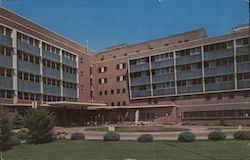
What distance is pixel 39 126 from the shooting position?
20.0 metres

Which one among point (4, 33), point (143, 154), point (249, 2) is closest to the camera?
point (249, 2)

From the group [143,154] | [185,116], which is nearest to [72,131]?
[143,154]

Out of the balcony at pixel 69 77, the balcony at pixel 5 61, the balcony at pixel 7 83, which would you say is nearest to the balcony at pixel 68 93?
the balcony at pixel 69 77

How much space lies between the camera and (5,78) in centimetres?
2927

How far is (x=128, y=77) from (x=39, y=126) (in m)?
32.9

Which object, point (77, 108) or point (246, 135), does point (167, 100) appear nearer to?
point (77, 108)

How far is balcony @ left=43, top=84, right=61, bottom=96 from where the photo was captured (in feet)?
77.6

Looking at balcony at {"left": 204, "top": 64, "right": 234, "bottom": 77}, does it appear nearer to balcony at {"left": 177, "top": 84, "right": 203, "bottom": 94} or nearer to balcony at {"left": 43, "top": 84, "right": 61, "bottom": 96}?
balcony at {"left": 177, "top": 84, "right": 203, "bottom": 94}

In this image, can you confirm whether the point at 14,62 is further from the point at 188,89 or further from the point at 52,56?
the point at 188,89

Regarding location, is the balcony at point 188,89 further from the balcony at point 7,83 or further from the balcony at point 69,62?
the balcony at point 69,62

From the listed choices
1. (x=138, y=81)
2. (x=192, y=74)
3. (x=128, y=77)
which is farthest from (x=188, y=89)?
(x=138, y=81)

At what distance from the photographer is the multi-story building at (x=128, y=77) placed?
63.7 ft

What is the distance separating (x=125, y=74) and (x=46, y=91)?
27.2 meters

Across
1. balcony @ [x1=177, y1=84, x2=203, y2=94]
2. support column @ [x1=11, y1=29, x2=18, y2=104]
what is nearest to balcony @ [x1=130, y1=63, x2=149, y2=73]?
balcony @ [x1=177, y1=84, x2=203, y2=94]
